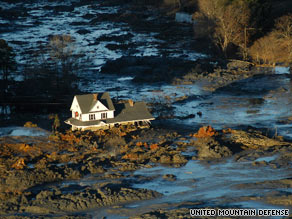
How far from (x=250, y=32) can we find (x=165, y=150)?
48.1 metres

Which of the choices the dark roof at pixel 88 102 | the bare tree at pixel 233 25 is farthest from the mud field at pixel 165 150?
A: the bare tree at pixel 233 25

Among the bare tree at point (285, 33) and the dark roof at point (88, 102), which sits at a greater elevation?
the bare tree at point (285, 33)

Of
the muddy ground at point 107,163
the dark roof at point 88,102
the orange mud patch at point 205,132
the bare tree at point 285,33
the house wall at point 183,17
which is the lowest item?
the muddy ground at point 107,163

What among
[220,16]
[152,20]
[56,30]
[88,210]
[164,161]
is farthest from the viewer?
[152,20]

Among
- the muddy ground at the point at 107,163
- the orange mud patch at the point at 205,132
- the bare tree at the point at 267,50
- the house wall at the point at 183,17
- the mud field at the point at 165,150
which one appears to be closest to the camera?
the muddy ground at the point at 107,163

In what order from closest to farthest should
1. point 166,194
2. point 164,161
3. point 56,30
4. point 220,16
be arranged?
point 166,194
point 164,161
point 220,16
point 56,30

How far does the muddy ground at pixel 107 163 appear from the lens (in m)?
36.8

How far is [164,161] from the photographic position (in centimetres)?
4484

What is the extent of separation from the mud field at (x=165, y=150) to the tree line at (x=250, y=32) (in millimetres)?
4763

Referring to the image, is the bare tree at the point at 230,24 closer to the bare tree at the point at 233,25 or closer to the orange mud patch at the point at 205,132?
the bare tree at the point at 233,25

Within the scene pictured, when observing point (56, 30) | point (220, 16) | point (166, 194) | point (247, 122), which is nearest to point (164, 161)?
point (166, 194)

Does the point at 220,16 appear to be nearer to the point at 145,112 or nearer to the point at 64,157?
the point at 145,112

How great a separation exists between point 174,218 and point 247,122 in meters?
25.0

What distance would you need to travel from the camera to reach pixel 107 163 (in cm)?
4469
